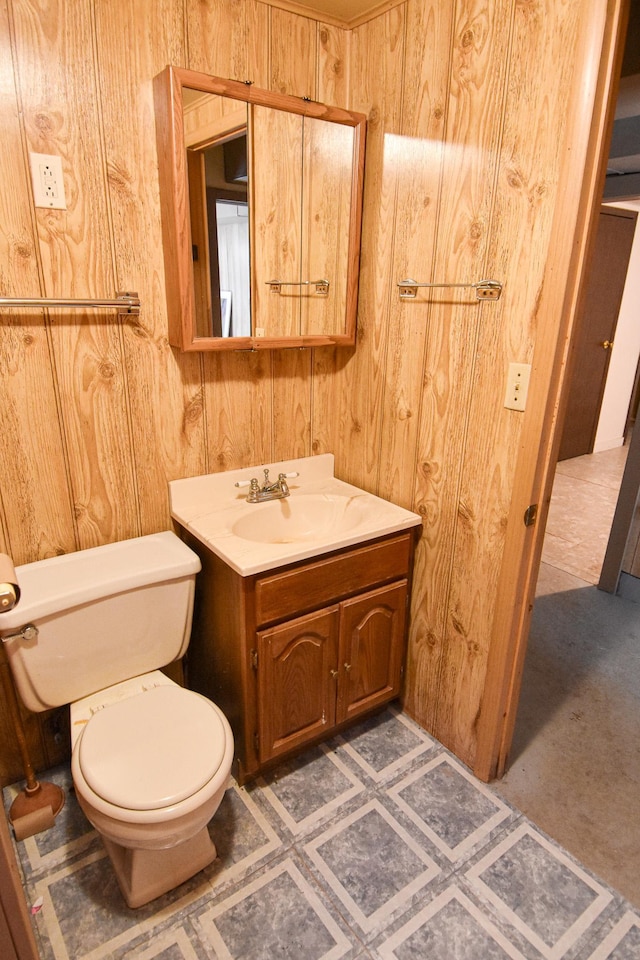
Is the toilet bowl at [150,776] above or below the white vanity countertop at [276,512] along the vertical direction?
below

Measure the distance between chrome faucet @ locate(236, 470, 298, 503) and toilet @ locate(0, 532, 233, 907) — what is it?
1.00 feet

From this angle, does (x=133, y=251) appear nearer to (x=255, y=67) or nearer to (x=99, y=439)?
(x=99, y=439)

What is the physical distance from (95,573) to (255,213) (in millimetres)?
1178

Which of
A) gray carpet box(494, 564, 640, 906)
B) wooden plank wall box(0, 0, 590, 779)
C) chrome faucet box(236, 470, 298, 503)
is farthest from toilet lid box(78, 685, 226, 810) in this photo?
gray carpet box(494, 564, 640, 906)

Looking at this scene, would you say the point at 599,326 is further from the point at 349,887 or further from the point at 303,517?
the point at 349,887

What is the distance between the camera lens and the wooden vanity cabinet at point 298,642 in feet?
5.21

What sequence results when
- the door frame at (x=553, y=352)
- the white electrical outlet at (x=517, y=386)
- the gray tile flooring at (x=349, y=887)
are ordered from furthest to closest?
1. the white electrical outlet at (x=517, y=386)
2. the gray tile flooring at (x=349, y=887)
3. the door frame at (x=553, y=352)

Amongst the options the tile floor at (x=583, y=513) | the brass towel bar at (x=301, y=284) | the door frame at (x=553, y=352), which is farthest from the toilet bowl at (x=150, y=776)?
the tile floor at (x=583, y=513)

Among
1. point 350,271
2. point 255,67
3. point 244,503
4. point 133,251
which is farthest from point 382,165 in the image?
point 244,503

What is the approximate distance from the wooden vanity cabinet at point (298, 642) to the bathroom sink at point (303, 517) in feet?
0.68

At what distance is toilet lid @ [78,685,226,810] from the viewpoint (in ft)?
4.13

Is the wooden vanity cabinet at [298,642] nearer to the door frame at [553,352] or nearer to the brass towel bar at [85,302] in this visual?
the door frame at [553,352]

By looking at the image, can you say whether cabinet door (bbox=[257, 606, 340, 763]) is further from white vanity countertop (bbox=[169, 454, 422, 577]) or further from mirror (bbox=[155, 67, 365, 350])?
mirror (bbox=[155, 67, 365, 350])

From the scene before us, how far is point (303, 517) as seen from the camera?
1.97 metres
